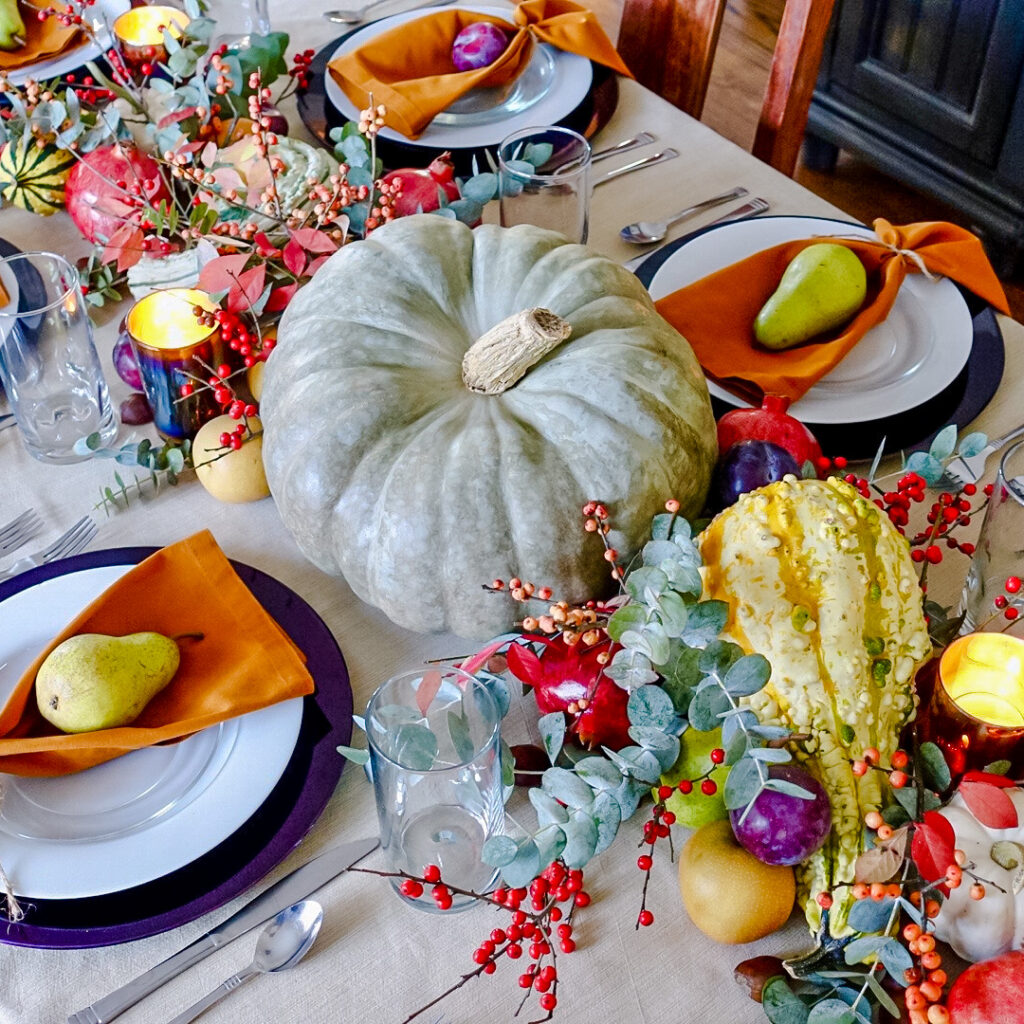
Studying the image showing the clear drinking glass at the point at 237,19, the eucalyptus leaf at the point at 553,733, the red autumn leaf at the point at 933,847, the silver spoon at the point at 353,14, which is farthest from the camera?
the silver spoon at the point at 353,14

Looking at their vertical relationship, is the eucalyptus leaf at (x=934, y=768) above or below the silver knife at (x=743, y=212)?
below

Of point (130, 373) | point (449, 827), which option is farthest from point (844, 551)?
point (130, 373)

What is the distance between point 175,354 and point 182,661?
28cm

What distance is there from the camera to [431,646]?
2.89 ft

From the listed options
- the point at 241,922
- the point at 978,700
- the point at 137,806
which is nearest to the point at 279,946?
the point at 241,922

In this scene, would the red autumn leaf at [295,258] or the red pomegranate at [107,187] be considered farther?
the red pomegranate at [107,187]

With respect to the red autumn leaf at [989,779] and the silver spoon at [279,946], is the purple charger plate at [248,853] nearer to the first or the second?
the silver spoon at [279,946]

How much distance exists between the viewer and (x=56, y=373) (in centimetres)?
102

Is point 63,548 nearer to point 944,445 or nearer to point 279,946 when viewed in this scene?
point 279,946

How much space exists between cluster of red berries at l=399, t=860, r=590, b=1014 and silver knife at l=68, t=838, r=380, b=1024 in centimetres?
7

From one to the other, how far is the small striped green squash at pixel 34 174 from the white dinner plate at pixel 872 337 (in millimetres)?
668

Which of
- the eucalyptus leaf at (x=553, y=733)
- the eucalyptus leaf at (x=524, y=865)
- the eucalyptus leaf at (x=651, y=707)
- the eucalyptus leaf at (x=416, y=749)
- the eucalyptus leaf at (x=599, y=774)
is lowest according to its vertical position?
the eucalyptus leaf at (x=553, y=733)

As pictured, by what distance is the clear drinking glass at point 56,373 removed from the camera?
960mm

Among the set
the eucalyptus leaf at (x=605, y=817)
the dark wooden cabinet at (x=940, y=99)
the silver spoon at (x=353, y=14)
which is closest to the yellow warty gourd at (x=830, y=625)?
the eucalyptus leaf at (x=605, y=817)
